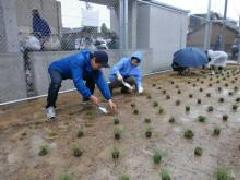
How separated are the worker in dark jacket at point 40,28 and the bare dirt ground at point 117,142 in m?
1.81

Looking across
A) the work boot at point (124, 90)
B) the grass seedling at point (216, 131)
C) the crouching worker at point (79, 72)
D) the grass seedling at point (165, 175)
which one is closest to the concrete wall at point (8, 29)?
the crouching worker at point (79, 72)

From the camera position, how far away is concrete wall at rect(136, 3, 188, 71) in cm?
1045

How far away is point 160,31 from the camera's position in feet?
36.6

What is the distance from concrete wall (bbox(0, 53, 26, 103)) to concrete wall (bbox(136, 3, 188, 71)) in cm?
554

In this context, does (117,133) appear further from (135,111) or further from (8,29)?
(8,29)

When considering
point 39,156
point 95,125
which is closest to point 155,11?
point 95,125

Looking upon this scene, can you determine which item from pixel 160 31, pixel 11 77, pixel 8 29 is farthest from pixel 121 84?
pixel 160 31

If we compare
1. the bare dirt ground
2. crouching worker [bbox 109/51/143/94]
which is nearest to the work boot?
crouching worker [bbox 109/51/143/94]

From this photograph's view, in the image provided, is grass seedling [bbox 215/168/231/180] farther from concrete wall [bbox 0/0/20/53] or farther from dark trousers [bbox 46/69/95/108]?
concrete wall [bbox 0/0/20/53]

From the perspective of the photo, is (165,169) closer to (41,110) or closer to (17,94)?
(41,110)

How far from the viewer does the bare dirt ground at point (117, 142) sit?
9.70ft

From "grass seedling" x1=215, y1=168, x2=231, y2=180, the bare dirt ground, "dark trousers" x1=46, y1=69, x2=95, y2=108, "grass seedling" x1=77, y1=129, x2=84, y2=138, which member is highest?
"dark trousers" x1=46, y1=69, x2=95, y2=108

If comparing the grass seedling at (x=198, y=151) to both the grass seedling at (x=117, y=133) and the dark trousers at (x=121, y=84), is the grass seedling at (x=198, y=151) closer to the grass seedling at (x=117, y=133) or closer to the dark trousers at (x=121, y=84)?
the grass seedling at (x=117, y=133)

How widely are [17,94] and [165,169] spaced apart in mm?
3954
